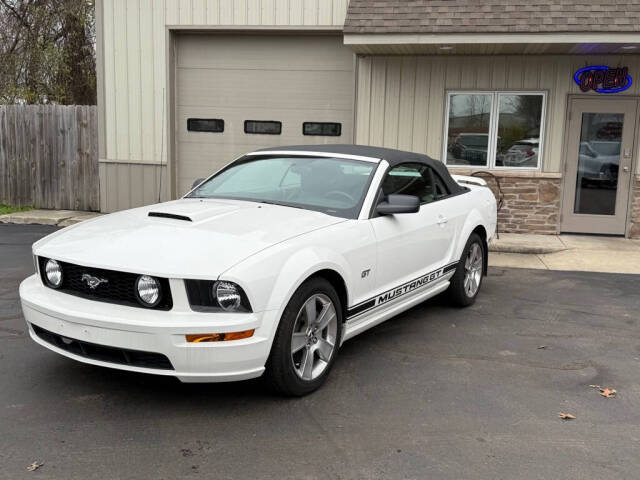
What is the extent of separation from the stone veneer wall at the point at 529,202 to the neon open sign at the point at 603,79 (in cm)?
146

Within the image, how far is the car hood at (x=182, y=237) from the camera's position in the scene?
3.60 m

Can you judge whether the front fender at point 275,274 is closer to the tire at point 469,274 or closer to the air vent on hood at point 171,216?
the air vent on hood at point 171,216

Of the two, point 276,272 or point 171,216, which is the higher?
point 171,216

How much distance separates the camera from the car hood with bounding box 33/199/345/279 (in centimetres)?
360

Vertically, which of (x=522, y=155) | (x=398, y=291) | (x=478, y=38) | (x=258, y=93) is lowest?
(x=398, y=291)

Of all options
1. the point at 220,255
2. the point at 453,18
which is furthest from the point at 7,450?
the point at 453,18

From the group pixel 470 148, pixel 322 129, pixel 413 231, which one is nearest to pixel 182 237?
pixel 413 231

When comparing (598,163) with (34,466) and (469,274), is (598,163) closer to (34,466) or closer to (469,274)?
(469,274)

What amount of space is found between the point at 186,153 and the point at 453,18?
5387 mm

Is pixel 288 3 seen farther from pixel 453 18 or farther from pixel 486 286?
pixel 486 286

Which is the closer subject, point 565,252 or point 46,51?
point 565,252

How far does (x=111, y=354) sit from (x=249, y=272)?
0.90 metres

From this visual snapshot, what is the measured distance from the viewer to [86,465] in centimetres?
321

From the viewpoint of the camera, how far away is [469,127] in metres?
11.0
